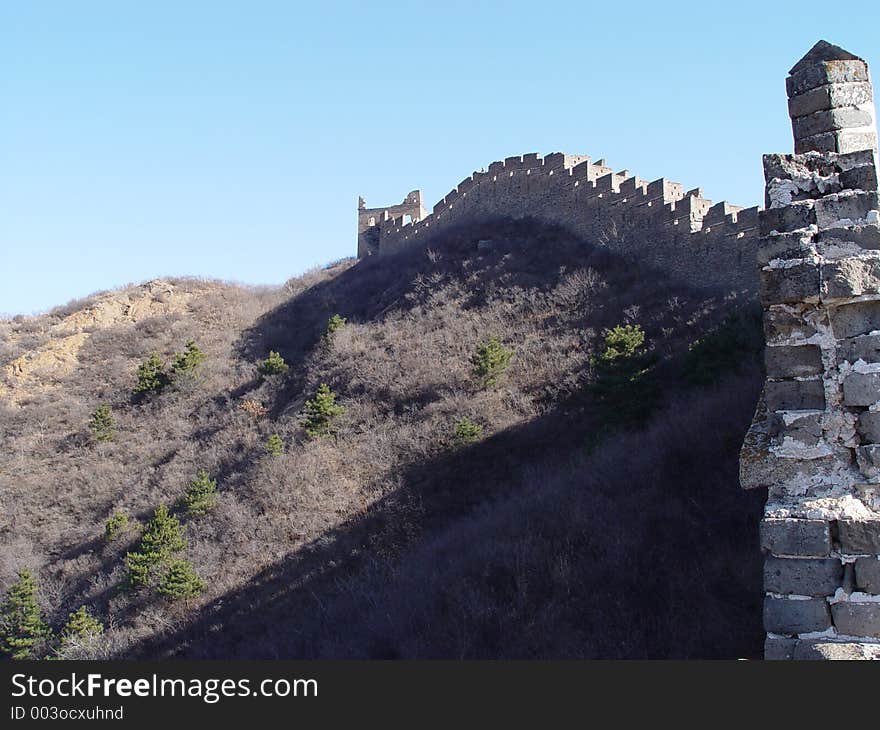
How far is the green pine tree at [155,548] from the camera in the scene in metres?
15.1

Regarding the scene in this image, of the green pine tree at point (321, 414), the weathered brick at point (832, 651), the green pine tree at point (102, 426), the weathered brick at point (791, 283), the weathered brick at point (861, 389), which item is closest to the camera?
the weathered brick at point (832, 651)

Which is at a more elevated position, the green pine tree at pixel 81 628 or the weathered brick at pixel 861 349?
the weathered brick at pixel 861 349

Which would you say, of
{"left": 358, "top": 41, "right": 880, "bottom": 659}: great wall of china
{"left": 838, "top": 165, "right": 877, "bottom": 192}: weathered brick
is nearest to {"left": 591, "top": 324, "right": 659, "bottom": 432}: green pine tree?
{"left": 358, "top": 41, "right": 880, "bottom": 659}: great wall of china

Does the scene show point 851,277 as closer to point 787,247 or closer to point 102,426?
point 787,247

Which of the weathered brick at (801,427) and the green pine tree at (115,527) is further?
the green pine tree at (115,527)

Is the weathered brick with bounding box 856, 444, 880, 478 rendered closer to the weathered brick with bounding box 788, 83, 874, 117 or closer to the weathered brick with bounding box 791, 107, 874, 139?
the weathered brick with bounding box 791, 107, 874, 139

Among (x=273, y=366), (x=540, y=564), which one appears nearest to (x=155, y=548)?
(x=540, y=564)

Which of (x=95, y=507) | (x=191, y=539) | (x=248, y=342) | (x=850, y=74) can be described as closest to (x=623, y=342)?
(x=191, y=539)

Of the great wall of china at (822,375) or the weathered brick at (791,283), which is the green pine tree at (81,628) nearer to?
the great wall of china at (822,375)

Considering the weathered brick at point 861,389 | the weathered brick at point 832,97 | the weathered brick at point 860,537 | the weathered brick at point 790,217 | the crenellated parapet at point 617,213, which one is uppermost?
the crenellated parapet at point 617,213

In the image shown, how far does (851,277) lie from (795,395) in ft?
2.03

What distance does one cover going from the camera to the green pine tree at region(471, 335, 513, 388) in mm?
18188

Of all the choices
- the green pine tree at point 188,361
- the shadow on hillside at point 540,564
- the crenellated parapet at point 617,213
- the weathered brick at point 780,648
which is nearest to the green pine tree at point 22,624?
the shadow on hillside at point 540,564

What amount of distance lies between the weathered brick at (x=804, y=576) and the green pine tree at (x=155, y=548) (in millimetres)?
13291
